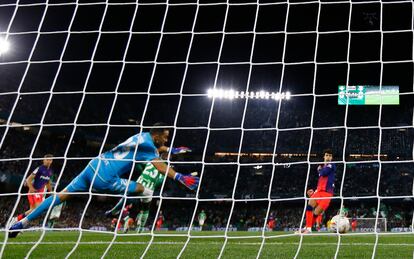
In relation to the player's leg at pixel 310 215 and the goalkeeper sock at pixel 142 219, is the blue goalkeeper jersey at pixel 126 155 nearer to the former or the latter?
the player's leg at pixel 310 215

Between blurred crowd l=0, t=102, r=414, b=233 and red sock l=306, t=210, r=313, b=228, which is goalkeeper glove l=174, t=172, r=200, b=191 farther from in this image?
blurred crowd l=0, t=102, r=414, b=233

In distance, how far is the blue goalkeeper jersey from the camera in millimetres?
5426

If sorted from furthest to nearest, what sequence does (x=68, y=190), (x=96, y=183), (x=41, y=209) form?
(x=96, y=183)
(x=68, y=190)
(x=41, y=209)

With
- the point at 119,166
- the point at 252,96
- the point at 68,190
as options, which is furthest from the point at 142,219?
the point at 68,190

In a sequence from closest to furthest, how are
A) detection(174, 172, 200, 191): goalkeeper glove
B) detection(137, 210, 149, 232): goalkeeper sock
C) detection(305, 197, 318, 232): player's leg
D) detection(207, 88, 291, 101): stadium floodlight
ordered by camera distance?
detection(207, 88, 291, 101): stadium floodlight
detection(174, 172, 200, 191): goalkeeper glove
detection(305, 197, 318, 232): player's leg
detection(137, 210, 149, 232): goalkeeper sock

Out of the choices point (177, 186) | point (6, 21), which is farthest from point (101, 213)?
point (6, 21)

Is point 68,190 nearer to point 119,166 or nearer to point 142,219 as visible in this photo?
point 119,166

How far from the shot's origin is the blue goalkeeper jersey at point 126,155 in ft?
17.8

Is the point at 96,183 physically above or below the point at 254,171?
above

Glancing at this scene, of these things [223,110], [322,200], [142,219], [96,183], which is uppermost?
[96,183]

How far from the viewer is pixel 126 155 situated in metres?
5.48

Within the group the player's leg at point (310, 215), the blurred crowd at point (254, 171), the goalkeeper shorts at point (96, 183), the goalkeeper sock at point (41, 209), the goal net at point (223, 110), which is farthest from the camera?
the blurred crowd at point (254, 171)

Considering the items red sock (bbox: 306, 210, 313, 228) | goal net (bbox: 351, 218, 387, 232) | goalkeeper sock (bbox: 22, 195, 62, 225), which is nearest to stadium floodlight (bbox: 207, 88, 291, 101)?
red sock (bbox: 306, 210, 313, 228)

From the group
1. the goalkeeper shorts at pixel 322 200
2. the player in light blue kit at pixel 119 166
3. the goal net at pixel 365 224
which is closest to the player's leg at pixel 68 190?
the player in light blue kit at pixel 119 166
